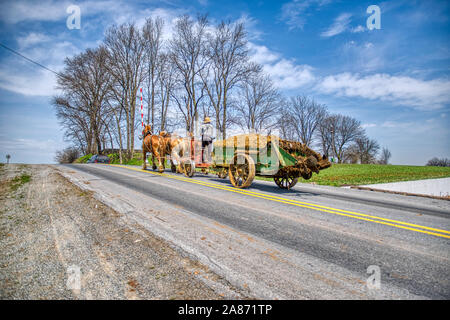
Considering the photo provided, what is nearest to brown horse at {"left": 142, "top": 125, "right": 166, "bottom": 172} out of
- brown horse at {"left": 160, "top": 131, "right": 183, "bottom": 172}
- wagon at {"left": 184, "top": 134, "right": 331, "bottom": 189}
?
brown horse at {"left": 160, "top": 131, "right": 183, "bottom": 172}

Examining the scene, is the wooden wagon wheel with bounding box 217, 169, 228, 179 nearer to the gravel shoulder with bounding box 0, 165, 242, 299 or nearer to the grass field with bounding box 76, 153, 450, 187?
the grass field with bounding box 76, 153, 450, 187

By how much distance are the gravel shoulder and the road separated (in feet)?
0.88

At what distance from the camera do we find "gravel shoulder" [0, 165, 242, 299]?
188cm

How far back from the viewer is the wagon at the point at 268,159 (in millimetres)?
6551

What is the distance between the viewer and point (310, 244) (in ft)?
9.73

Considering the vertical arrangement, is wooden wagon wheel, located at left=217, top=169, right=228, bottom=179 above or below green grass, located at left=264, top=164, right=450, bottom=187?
above

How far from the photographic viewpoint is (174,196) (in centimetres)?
602

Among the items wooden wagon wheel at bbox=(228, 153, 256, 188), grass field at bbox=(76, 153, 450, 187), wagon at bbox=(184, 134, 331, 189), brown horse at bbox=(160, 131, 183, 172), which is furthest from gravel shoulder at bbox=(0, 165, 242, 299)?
grass field at bbox=(76, 153, 450, 187)

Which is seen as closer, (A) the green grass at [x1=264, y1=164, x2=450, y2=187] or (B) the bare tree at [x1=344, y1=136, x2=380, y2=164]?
(A) the green grass at [x1=264, y1=164, x2=450, y2=187]

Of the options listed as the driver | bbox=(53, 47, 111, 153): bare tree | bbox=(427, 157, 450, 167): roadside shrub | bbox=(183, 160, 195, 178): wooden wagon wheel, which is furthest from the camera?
bbox=(427, 157, 450, 167): roadside shrub

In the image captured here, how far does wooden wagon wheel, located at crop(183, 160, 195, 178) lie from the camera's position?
1067 centimetres

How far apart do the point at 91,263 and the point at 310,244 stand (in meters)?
2.62

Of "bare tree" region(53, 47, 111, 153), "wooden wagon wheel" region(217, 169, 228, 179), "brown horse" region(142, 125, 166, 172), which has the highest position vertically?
"bare tree" region(53, 47, 111, 153)

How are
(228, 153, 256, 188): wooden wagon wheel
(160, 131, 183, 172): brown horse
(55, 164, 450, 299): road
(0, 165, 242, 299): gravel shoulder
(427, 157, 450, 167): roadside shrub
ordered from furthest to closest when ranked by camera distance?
(427, 157, 450, 167): roadside shrub
(160, 131, 183, 172): brown horse
(228, 153, 256, 188): wooden wagon wheel
(55, 164, 450, 299): road
(0, 165, 242, 299): gravel shoulder
